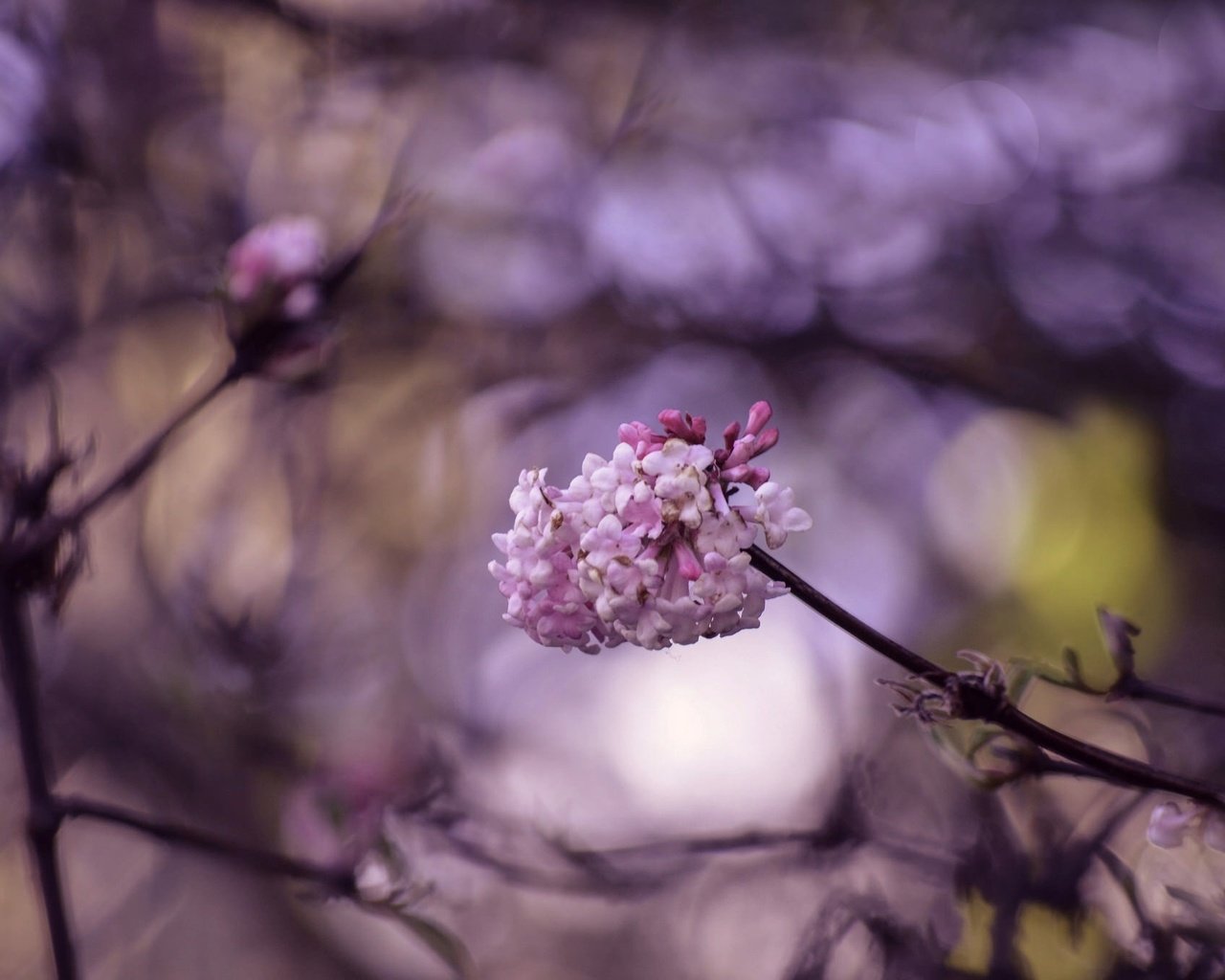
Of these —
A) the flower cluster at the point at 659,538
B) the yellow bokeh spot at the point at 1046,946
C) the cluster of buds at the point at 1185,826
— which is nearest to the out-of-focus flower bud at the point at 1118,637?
the cluster of buds at the point at 1185,826

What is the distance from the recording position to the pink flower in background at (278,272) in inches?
39.6

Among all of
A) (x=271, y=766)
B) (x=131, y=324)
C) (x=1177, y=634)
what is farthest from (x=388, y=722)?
(x=1177, y=634)

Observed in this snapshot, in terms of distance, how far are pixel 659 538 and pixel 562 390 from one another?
239 centimetres

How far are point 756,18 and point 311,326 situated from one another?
2.35 meters

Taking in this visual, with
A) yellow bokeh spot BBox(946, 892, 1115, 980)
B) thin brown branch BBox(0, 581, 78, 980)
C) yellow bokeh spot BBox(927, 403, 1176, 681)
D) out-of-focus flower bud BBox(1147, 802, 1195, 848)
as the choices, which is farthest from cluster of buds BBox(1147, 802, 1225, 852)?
yellow bokeh spot BBox(927, 403, 1176, 681)

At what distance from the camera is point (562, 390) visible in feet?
9.74

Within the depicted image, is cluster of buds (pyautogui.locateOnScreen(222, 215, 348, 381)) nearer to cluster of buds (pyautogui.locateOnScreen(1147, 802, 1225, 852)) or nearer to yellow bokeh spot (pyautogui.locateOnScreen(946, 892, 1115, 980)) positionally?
cluster of buds (pyautogui.locateOnScreen(1147, 802, 1225, 852))

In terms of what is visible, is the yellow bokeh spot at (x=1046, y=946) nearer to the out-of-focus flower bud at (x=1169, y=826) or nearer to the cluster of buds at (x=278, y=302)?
the out-of-focus flower bud at (x=1169, y=826)

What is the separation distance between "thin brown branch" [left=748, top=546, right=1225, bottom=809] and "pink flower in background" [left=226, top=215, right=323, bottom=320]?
670 millimetres

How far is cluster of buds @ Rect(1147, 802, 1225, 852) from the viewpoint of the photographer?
2.18ft

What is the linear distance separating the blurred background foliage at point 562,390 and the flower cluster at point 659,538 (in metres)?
1.31

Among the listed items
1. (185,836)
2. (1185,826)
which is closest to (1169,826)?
(1185,826)

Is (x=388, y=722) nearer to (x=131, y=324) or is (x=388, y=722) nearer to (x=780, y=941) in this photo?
(x=780, y=941)

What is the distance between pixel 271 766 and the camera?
2.35 m
